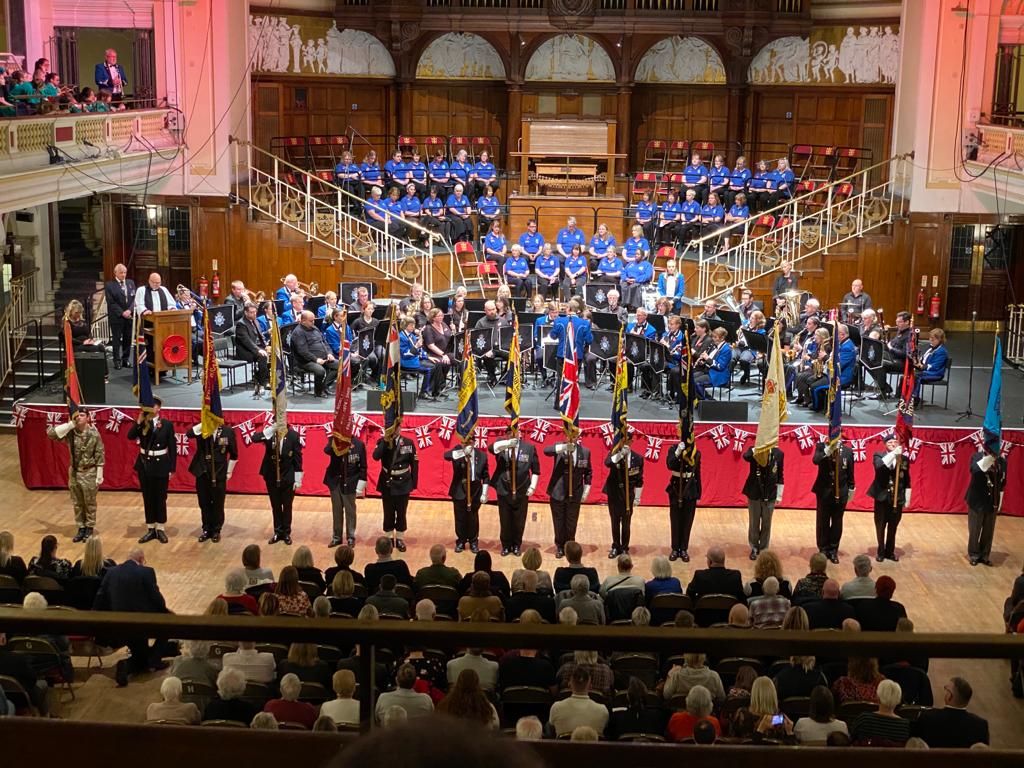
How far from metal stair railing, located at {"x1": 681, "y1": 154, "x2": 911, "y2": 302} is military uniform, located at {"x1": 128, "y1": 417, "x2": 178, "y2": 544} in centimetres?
1187

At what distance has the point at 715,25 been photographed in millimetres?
29016

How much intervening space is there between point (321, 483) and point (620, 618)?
7.02 m

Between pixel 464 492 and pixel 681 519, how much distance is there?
2.45 metres

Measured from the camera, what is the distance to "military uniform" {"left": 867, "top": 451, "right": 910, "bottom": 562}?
48.4 ft

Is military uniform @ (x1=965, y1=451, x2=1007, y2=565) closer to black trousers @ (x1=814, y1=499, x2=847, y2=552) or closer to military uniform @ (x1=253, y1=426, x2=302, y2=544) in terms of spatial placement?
black trousers @ (x1=814, y1=499, x2=847, y2=552)

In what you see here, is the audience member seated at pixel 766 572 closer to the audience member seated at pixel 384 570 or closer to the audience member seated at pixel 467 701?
the audience member seated at pixel 384 570

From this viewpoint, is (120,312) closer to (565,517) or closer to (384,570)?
(565,517)

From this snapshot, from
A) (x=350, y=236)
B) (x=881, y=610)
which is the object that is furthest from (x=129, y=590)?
(x=350, y=236)

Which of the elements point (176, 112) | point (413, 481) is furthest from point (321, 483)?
point (176, 112)

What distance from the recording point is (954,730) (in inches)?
300

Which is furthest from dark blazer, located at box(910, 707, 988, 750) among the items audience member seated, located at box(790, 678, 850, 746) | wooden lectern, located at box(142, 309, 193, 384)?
wooden lectern, located at box(142, 309, 193, 384)

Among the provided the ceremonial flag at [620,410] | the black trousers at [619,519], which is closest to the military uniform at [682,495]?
the black trousers at [619,519]

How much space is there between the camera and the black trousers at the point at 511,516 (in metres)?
14.9

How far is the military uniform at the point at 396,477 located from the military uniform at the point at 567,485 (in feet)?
5.32
